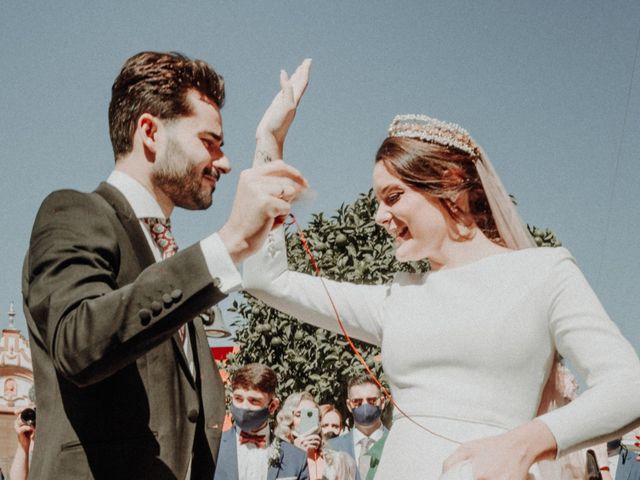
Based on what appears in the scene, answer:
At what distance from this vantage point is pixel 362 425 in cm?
729

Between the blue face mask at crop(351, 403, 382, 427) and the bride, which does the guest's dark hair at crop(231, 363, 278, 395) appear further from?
the bride

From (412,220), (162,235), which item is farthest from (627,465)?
(162,235)

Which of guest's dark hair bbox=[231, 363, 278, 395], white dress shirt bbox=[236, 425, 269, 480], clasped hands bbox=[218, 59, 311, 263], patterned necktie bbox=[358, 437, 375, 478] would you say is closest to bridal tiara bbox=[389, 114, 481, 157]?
clasped hands bbox=[218, 59, 311, 263]

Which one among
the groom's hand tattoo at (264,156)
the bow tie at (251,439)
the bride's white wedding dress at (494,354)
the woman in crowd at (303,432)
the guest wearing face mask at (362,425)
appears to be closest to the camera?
the bride's white wedding dress at (494,354)

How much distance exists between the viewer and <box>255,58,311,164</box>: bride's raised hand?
2.34 m

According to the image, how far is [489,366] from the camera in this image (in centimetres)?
220

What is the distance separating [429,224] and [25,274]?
1.20 meters

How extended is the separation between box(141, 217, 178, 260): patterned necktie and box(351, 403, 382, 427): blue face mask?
17.9ft

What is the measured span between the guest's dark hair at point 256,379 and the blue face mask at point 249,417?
0.55 ft

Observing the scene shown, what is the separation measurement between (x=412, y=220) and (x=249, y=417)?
13.3 ft

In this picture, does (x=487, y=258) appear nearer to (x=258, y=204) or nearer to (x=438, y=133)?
(x=438, y=133)

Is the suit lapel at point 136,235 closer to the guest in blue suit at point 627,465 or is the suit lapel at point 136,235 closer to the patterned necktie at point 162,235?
the patterned necktie at point 162,235

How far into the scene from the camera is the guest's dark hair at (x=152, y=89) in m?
2.11

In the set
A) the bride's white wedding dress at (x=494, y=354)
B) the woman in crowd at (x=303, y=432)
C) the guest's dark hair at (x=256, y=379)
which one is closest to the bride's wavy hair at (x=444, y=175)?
the bride's white wedding dress at (x=494, y=354)
